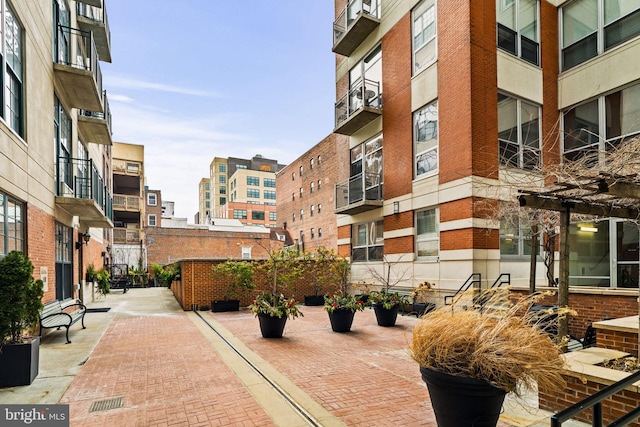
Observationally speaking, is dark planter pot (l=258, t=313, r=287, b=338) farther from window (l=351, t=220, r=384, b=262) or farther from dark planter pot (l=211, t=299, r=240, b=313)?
window (l=351, t=220, r=384, b=262)

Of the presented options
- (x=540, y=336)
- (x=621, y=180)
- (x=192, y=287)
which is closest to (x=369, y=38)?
(x=192, y=287)

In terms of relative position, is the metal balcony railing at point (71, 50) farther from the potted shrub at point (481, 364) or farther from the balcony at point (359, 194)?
the potted shrub at point (481, 364)

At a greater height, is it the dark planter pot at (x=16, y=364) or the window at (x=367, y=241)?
the window at (x=367, y=241)

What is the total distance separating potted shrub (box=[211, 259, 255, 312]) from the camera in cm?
1387

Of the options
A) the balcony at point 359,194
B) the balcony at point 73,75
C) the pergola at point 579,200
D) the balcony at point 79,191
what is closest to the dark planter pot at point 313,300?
the balcony at point 359,194

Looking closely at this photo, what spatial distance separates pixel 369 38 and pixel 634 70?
951 cm

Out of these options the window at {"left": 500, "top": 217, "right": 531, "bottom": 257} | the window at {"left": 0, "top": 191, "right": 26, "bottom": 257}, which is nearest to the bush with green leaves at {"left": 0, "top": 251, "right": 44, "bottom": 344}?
the window at {"left": 0, "top": 191, "right": 26, "bottom": 257}

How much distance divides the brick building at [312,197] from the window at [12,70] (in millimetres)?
23711

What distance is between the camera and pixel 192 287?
559 inches

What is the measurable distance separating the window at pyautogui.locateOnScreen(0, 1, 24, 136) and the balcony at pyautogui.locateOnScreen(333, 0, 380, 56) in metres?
11.9

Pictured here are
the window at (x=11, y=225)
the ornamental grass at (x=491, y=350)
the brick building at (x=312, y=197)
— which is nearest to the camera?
the ornamental grass at (x=491, y=350)

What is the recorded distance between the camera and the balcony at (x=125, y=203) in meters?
30.0

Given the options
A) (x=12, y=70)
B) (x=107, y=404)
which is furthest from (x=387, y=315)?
(x=12, y=70)

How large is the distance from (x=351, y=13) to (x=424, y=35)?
212 inches
